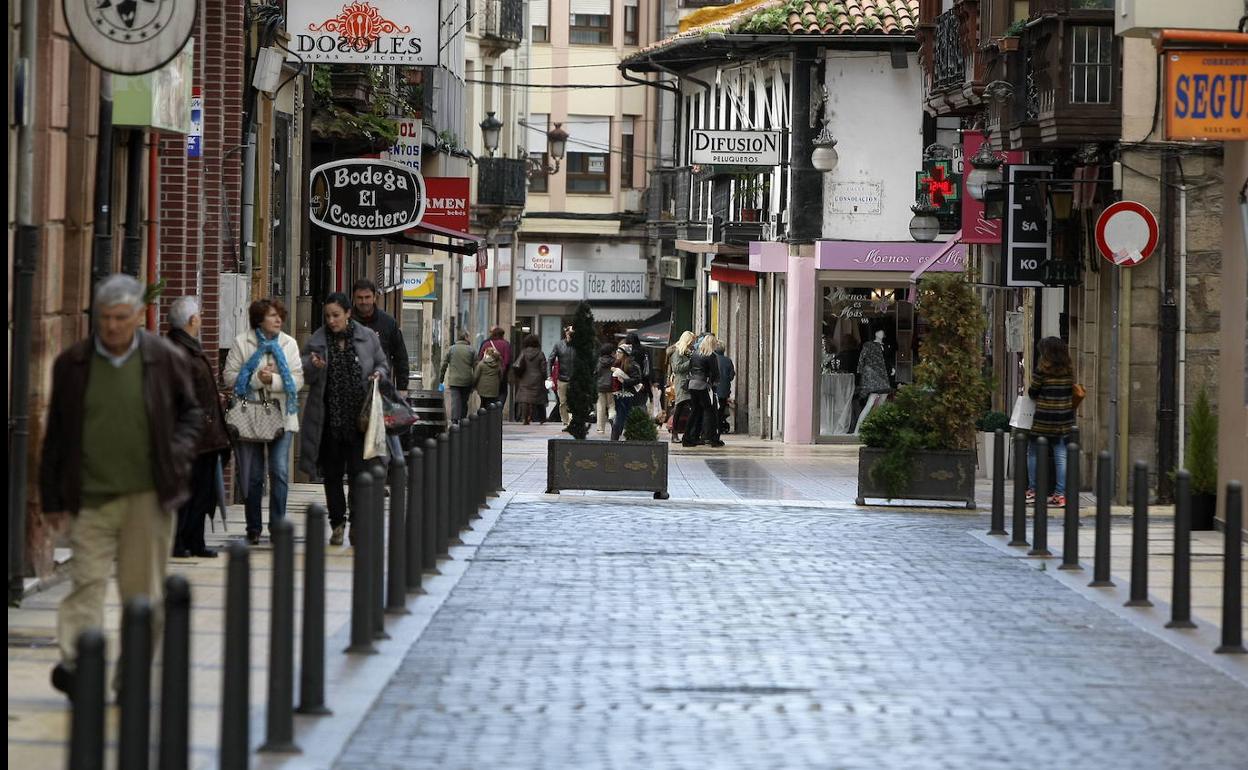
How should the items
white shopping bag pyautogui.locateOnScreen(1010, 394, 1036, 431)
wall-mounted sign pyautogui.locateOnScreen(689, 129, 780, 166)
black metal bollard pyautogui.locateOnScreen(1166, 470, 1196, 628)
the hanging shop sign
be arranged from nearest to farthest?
1. black metal bollard pyautogui.locateOnScreen(1166, 470, 1196, 628)
2. the hanging shop sign
3. white shopping bag pyautogui.locateOnScreen(1010, 394, 1036, 431)
4. wall-mounted sign pyautogui.locateOnScreen(689, 129, 780, 166)

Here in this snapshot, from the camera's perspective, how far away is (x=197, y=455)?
46.2 ft

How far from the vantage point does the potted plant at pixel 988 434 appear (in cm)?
2528

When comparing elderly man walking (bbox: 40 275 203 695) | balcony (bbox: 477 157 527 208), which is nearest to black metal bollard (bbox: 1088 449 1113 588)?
elderly man walking (bbox: 40 275 203 695)

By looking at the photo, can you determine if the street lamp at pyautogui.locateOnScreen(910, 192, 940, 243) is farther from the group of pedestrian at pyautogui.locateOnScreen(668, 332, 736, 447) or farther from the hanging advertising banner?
the hanging advertising banner

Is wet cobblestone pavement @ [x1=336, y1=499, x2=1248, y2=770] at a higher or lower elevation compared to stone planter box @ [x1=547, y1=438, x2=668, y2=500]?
lower

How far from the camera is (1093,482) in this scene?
25.2m

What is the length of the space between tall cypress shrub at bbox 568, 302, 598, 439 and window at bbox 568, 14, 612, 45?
145 feet

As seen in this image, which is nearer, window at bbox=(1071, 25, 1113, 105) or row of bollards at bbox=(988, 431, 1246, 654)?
row of bollards at bbox=(988, 431, 1246, 654)

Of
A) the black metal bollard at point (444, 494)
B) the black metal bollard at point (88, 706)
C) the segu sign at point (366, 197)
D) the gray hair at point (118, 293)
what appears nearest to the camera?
the black metal bollard at point (88, 706)

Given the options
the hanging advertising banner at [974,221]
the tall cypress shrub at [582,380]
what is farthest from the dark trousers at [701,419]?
the tall cypress shrub at [582,380]

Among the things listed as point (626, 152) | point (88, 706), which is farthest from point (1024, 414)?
point (626, 152)

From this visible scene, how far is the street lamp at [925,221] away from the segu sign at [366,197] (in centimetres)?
1187

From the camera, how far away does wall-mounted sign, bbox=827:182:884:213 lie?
41.0m

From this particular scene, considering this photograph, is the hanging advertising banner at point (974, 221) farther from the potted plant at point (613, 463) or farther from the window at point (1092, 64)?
the potted plant at point (613, 463)
